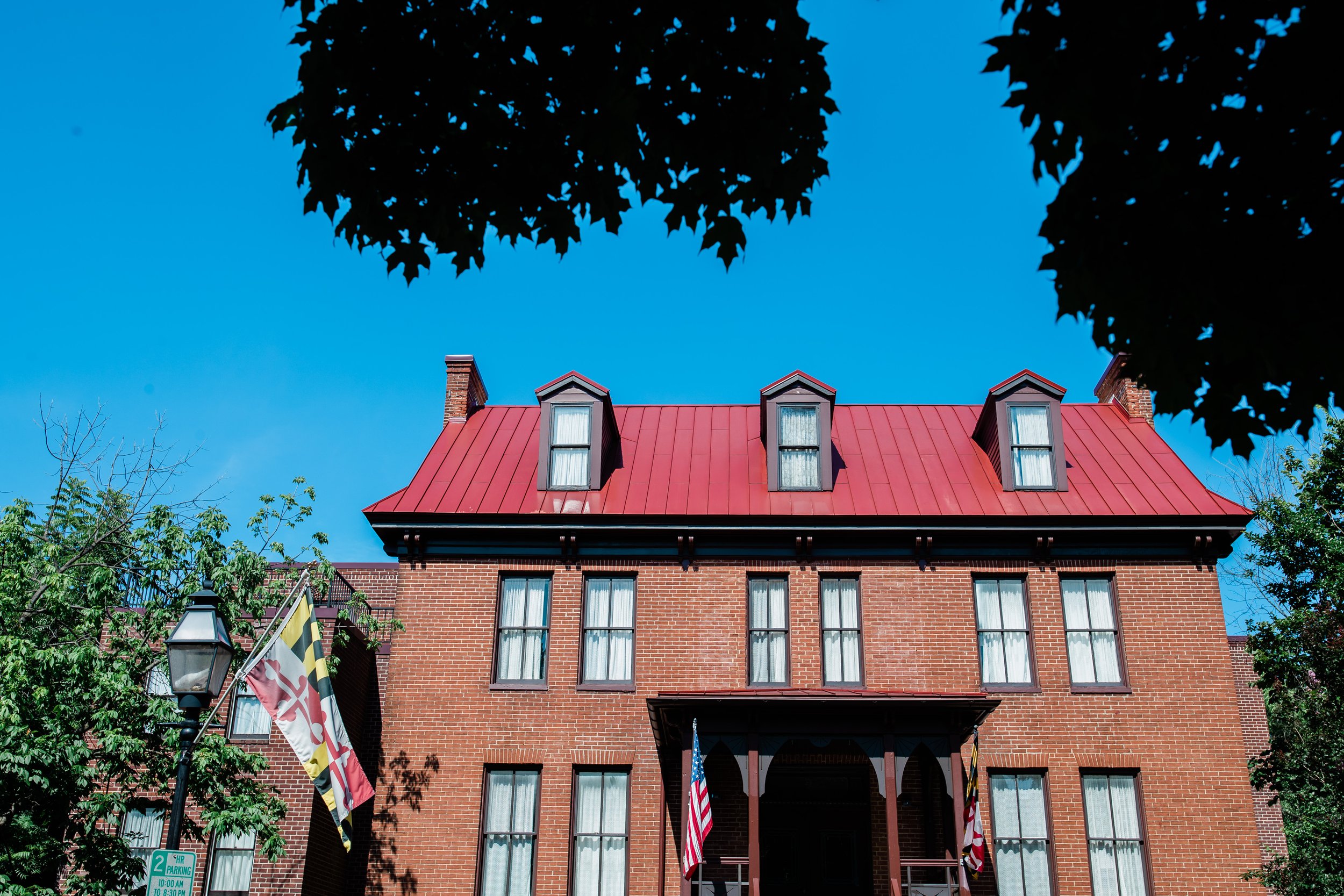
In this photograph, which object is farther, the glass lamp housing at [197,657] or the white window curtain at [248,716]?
the white window curtain at [248,716]

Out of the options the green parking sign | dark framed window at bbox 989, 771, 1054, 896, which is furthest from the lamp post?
dark framed window at bbox 989, 771, 1054, 896

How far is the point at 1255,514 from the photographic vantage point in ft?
66.6

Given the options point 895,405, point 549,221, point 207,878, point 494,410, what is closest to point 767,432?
point 895,405

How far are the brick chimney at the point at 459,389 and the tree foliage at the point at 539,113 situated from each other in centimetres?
1604

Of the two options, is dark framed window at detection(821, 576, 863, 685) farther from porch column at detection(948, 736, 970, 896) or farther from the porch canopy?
porch column at detection(948, 736, 970, 896)

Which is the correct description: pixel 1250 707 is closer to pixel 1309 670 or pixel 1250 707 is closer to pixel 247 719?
pixel 1309 670

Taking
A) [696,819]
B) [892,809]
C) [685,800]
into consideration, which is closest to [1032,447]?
[892,809]

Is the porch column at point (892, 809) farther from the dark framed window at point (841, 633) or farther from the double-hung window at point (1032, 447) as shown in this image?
the double-hung window at point (1032, 447)

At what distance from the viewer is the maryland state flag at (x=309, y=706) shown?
12625 mm

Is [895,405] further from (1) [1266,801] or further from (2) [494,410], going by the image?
(1) [1266,801]

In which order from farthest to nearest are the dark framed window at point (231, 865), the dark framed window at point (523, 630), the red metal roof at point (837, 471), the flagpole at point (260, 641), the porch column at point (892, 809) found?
1. the red metal roof at point (837, 471)
2. the dark framed window at point (523, 630)
3. the dark framed window at point (231, 865)
4. the porch column at point (892, 809)
5. the flagpole at point (260, 641)

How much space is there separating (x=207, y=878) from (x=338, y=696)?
341 cm

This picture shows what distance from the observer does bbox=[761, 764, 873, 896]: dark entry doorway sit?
59.6ft

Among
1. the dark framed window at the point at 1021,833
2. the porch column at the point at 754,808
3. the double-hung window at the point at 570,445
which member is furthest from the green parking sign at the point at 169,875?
the dark framed window at the point at 1021,833
